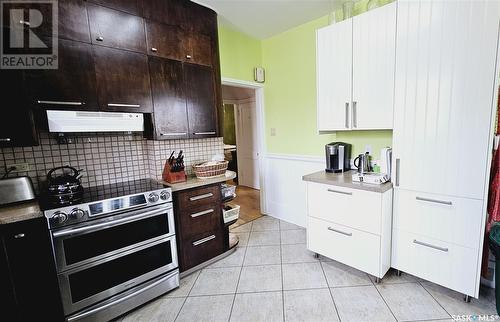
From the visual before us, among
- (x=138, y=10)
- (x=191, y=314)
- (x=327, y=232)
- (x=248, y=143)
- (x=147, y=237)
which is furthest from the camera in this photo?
(x=248, y=143)

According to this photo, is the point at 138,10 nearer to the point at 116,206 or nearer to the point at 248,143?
the point at 116,206

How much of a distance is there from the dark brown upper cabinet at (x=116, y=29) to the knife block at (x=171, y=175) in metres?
1.08

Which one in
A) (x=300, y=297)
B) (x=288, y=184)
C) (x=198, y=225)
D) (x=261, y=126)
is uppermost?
(x=261, y=126)

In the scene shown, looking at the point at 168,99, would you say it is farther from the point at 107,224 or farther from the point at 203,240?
the point at 203,240

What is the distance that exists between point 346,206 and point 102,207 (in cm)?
192

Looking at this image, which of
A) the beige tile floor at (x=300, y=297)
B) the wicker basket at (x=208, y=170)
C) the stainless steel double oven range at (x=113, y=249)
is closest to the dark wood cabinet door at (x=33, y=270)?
the stainless steel double oven range at (x=113, y=249)

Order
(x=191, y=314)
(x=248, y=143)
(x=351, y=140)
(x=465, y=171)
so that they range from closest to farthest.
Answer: (x=465, y=171)
(x=191, y=314)
(x=351, y=140)
(x=248, y=143)

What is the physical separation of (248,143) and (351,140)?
3062 mm

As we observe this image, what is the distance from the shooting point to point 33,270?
1.43 meters

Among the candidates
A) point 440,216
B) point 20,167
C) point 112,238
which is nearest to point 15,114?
point 20,167

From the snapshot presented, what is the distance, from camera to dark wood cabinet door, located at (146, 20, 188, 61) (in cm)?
210

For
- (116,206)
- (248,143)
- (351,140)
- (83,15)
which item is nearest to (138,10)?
(83,15)

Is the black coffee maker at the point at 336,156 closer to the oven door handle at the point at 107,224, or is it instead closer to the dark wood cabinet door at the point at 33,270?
the oven door handle at the point at 107,224

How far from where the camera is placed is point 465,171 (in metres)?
1.58
